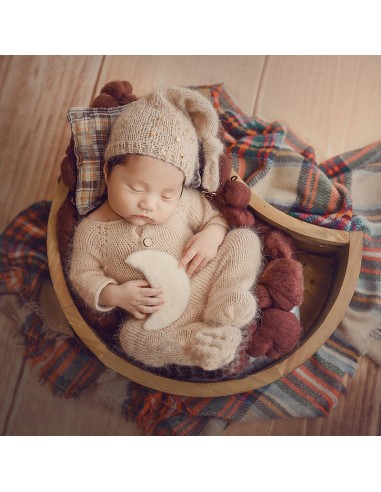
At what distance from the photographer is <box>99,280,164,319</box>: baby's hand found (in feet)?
2.58

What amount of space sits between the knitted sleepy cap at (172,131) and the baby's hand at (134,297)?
219 millimetres

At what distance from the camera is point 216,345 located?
0.73 metres

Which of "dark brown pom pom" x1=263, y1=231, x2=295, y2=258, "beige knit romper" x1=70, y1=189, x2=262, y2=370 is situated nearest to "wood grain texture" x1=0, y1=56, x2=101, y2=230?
"beige knit romper" x1=70, y1=189, x2=262, y2=370

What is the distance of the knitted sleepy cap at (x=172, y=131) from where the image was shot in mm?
723

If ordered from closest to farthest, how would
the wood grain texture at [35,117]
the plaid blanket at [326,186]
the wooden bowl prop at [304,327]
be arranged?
the wooden bowl prop at [304,327] < the plaid blanket at [326,186] < the wood grain texture at [35,117]

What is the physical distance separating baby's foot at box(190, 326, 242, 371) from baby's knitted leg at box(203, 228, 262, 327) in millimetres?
22

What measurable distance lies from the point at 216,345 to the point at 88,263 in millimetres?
290

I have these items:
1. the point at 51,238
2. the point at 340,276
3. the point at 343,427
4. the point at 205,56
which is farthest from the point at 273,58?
the point at 343,427

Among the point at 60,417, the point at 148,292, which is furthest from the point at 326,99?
the point at 60,417

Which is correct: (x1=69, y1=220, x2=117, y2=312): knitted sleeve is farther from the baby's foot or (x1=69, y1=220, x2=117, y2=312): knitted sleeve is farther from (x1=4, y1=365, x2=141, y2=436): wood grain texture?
(x1=4, y1=365, x2=141, y2=436): wood grain texture

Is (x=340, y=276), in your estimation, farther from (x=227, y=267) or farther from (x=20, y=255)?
(x=20, y=255)

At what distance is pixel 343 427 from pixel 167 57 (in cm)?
106

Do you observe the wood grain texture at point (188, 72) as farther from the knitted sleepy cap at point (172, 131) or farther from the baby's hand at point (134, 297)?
the baby's hand at point (134, 297)

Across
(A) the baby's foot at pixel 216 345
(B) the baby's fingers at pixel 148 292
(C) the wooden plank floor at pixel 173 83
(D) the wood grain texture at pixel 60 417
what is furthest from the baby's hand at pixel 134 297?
(C) the wooden plank floor at pixel 173 83
